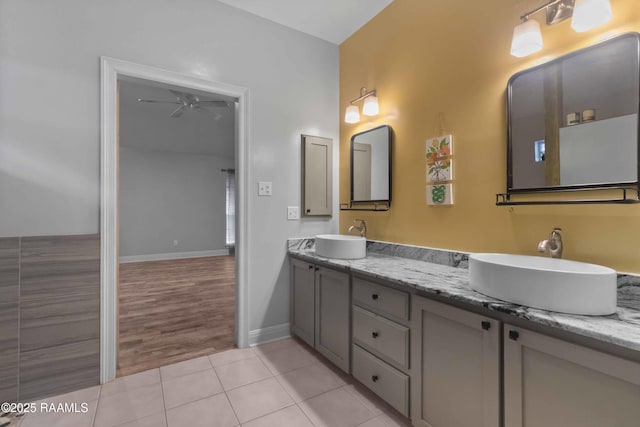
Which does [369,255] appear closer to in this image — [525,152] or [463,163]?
[463,163]

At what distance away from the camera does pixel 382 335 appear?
160 centimetres

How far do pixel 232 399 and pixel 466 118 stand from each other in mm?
2159

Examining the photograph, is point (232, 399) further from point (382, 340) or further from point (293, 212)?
point (293, 212)

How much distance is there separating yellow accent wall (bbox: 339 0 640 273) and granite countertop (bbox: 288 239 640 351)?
9cm

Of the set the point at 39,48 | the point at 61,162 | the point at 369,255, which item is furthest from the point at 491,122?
the point at 39,48

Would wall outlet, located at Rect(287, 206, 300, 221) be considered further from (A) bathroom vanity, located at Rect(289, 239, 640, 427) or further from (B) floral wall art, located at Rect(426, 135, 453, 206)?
(B) floral wall art, located at Rect(426, 135, 453, 206)

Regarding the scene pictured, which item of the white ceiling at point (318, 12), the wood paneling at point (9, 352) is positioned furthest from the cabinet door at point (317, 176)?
the wood paneling at point (9, 352)

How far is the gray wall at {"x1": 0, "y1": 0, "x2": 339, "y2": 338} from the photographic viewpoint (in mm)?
1647

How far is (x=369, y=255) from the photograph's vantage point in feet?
7.40

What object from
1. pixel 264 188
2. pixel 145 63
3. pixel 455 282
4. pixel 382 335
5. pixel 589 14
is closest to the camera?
pixel 589 14

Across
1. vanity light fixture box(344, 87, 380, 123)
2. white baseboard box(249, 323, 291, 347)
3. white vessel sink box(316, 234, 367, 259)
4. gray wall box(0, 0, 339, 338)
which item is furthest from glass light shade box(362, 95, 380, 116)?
white baseboard box(249, 323, 291, 347)

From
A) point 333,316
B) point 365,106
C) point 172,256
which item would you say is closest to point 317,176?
point 365,106

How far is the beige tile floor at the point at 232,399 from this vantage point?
4.97 feet

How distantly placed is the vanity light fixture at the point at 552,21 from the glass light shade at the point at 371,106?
1.02 meters
